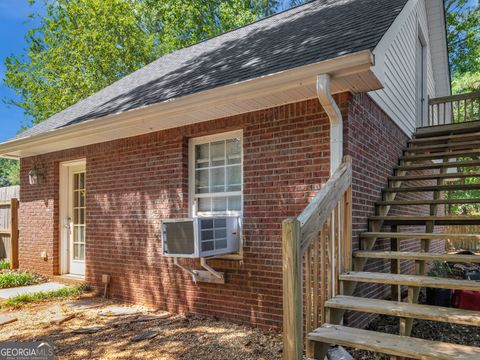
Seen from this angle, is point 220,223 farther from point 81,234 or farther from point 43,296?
point 81,234

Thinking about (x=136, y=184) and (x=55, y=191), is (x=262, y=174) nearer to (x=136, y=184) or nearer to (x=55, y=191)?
(x=136, y=184)

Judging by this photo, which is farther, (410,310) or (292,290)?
(410,310)

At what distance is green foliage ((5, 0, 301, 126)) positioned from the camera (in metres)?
16.6

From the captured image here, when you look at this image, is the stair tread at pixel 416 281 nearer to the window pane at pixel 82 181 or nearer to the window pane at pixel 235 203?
the window pane at pixel 235 203

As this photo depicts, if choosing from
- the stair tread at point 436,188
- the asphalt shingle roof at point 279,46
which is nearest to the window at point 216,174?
the asphalt shingle roof at point 279,46

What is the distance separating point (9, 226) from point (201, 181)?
6.50m

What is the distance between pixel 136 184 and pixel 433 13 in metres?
6.90

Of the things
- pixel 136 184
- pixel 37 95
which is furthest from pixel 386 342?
pixel 37 95

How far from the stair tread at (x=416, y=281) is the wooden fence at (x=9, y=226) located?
7.71m

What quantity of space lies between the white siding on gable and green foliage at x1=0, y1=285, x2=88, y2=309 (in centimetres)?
532

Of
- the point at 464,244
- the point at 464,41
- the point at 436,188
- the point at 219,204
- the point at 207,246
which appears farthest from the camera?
the point at 464,41

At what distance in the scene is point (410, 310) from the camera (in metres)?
2.81

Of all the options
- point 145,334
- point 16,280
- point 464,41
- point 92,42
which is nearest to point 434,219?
point 145,334

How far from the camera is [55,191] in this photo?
699 centimetres
